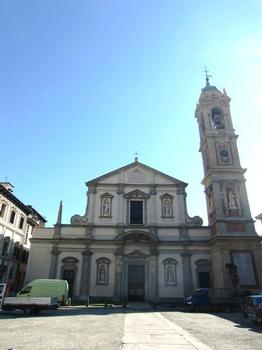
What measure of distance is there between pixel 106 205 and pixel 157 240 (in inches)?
242

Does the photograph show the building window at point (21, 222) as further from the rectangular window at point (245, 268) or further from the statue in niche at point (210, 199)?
the rectangular window at point (245, 268)

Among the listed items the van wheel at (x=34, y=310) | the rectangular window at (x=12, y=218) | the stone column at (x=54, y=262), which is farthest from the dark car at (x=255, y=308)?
the rectangular window at (x=12, y=218)

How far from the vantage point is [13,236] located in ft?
98.0

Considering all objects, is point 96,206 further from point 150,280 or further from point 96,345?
point 96,345

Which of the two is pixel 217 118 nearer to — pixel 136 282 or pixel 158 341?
pixel 136 282

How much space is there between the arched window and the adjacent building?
22.7m

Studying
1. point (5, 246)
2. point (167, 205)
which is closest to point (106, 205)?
point (167, 205)

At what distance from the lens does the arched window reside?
30197mm

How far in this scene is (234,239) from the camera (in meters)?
23.8

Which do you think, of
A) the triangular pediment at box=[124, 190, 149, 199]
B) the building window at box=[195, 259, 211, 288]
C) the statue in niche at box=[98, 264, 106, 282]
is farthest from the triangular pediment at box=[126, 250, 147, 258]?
the triangular pediment at box=[124, 190, 149, 199]

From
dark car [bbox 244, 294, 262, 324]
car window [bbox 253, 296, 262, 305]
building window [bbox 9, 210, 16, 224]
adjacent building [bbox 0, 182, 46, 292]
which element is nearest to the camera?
dark car [bbox 244, 294, 262, 324]

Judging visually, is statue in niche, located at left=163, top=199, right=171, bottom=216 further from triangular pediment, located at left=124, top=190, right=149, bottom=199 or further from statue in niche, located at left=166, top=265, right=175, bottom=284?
statue in niche, located at left=166, top=265, right=175, bottom=284

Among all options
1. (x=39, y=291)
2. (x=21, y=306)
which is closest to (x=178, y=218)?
(x=39, y=291)

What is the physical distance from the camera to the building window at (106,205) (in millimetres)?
27844
